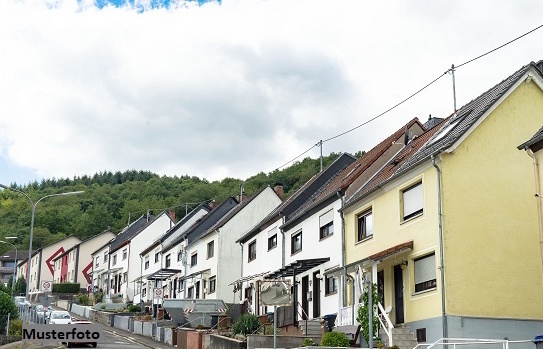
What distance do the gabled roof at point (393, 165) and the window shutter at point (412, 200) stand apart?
161cm

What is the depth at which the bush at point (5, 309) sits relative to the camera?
35.2 m

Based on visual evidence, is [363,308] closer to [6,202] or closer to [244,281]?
[244,281]

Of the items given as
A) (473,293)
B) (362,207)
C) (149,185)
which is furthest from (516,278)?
(149,185)

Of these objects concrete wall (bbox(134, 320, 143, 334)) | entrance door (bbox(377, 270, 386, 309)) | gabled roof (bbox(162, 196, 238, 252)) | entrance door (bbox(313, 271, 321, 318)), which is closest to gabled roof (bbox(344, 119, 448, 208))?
entrance door (bbox(377, 270, 386, 309))

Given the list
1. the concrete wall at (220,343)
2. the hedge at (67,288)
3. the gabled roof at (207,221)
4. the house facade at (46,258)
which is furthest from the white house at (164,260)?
the house facade at (46,258)

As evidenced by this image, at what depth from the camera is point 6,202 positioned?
126 meters

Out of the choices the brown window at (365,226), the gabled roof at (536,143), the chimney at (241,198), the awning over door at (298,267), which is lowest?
the awning over door at (298,267)

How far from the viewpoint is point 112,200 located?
110625 millimetres

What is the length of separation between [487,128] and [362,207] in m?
6.38

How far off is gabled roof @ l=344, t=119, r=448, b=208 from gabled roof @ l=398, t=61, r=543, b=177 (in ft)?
4.35

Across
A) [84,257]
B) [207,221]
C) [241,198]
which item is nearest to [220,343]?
[207,221]

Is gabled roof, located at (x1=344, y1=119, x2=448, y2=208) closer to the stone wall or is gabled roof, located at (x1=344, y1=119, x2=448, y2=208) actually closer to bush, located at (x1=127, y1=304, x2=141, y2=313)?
the stone wall

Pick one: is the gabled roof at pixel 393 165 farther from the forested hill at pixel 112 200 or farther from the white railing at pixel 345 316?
the forested hill at pixel 112 200

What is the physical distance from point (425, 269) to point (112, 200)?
307 feet
